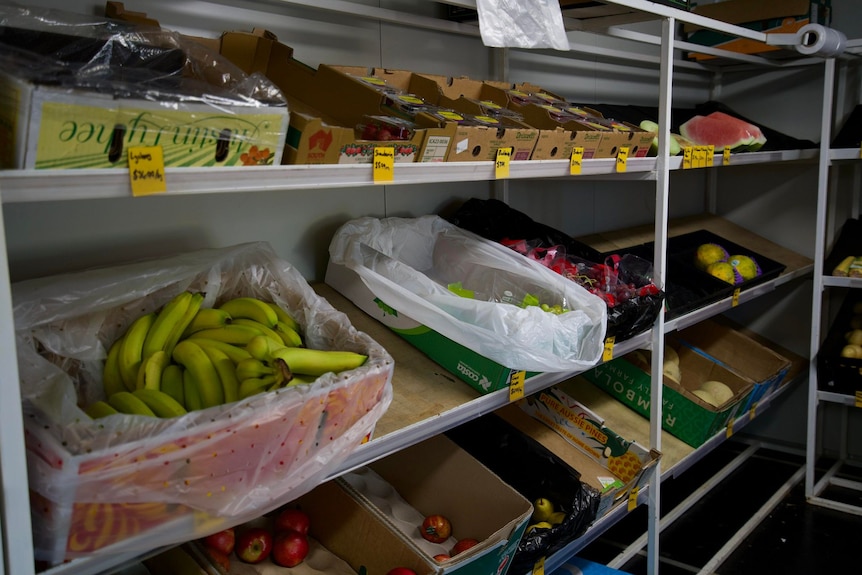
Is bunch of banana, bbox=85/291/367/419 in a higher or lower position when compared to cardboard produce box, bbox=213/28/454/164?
lower

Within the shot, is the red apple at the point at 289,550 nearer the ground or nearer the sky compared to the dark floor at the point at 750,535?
nearer the sky

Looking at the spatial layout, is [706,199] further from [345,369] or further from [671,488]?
[345,369]

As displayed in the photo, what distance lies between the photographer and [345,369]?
124cm

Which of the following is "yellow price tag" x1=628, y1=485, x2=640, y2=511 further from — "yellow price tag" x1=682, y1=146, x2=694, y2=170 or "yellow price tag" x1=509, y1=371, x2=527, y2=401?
"yellow price tag" x1=682, y1=146, x2=694, y2=170

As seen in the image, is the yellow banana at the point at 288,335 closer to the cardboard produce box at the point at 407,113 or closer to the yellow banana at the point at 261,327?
the yellow banana at the point at 261,327

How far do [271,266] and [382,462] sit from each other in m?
0.63

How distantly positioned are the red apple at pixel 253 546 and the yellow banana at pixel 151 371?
17.2 inches

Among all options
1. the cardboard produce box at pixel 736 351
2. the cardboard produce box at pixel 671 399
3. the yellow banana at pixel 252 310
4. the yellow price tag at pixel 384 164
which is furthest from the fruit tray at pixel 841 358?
the yellow banana at pixel 252 310

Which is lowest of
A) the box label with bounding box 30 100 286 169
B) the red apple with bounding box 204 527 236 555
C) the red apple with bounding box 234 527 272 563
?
the red apple with bounding box 234 527 272 563

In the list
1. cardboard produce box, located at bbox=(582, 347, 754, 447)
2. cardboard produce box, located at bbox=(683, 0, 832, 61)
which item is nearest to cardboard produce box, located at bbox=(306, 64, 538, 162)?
cardboard produce box, located at bbox=(582, 347, 754, 447)

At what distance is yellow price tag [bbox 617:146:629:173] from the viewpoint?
1.94 meters

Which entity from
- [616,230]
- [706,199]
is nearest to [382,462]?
[616,230]

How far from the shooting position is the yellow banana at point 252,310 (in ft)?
4.50

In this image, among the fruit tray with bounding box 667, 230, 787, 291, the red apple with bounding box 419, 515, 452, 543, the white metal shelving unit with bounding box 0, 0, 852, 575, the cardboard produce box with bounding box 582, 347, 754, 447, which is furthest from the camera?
the fruit tray with bounding box 667, 230, 787, 291
